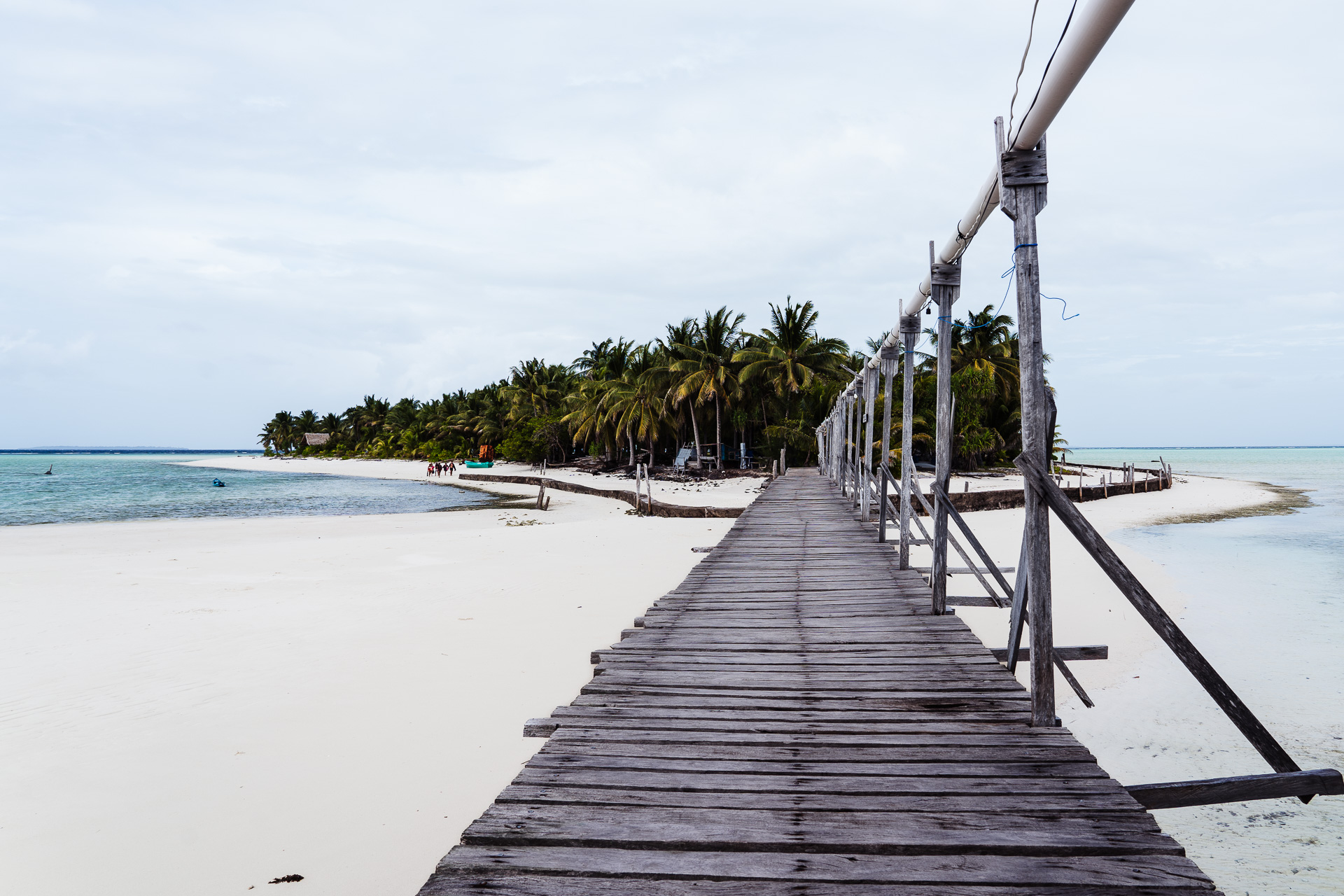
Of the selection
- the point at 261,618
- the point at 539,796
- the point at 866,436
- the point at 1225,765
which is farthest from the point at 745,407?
the point at 539,796

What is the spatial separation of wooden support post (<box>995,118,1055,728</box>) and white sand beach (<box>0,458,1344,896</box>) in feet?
7.71

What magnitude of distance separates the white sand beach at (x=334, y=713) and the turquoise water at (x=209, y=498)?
734 inches

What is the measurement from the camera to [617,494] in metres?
34.5

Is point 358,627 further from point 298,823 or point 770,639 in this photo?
point 770,639

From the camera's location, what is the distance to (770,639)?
5.11 metres

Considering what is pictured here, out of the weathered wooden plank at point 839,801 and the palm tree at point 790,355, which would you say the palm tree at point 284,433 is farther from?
the weathered wooden plank at point 839,801

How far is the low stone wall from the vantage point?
23.9 m

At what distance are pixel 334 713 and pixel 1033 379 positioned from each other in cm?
610

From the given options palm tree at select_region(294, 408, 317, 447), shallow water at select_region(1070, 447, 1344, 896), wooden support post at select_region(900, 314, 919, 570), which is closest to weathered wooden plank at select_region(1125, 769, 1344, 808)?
shallow water at select_region(1070, 447, 1344, 896)

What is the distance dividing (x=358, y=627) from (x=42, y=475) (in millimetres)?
88101

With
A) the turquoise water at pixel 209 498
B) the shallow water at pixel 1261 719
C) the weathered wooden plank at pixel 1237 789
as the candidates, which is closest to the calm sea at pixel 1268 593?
the shallow water at pixel 1261 719

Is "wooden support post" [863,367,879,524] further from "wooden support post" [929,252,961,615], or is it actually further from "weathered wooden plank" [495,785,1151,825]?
"weathered wooden plank" [495,785,1151,825]

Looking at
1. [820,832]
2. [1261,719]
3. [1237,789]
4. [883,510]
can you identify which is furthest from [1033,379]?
[883,510]

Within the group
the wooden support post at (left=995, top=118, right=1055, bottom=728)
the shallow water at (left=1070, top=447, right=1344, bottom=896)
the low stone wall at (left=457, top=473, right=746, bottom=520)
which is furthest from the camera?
the low stone wall at (left=457, top=473, right=746, bottom=520)
